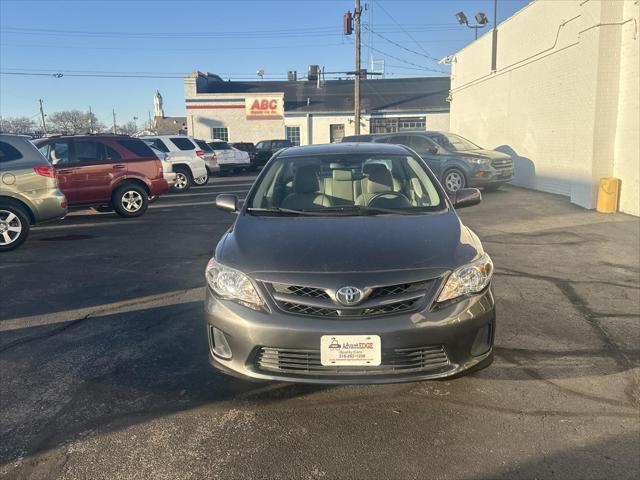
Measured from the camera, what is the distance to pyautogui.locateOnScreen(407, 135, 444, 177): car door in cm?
1442

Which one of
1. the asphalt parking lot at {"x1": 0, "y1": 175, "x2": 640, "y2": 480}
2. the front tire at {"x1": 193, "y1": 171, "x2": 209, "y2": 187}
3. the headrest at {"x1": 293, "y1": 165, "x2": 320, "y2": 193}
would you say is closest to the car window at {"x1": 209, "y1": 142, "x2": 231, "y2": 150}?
the front tire at {"x1": 193, "y1": 171, "x2": 209, "y2": 187}

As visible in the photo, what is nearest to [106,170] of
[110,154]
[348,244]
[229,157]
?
[110,154]

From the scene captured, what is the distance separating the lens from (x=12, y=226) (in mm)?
8156

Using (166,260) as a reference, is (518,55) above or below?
above

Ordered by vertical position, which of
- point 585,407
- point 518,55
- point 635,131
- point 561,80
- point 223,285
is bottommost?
point 585,407

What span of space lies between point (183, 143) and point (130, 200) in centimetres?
651

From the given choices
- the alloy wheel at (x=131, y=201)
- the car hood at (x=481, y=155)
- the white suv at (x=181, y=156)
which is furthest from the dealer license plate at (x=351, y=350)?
the white suv at (x=181, y=156)

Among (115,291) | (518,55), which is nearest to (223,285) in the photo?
(115,291)

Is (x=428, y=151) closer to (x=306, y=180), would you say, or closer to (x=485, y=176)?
(x=485, y=176)

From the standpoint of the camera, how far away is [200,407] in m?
3.34

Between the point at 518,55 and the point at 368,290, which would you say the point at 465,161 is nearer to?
the point at 518,55

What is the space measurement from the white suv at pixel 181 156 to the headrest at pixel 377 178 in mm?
13666

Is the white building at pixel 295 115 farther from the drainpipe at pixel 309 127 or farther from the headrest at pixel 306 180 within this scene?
the headrest at pixel 306 180

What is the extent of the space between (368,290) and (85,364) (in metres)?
2.44
